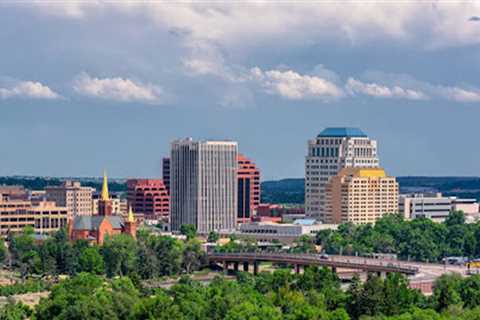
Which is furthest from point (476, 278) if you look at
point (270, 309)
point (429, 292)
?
point (270, 309)

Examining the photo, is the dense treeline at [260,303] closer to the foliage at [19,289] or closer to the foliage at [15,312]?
the foliage at [15,312]

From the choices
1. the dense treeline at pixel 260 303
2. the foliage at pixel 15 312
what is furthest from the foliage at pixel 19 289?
the foliage at pixel 15 312

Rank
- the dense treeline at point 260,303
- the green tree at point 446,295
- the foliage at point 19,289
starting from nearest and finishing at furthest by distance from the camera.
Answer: the dense treeline at point 260,303, the green tree at point 446,295, the foliage at point 19,289

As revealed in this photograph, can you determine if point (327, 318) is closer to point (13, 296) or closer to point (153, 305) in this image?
point (153, 305)

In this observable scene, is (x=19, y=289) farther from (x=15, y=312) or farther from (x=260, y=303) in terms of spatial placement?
(x=260, y=303)

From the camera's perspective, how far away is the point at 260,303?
15588 centimetres

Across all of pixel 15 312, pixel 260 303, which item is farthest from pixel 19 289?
pixel 260 303

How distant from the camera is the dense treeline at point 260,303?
14688 centimetres

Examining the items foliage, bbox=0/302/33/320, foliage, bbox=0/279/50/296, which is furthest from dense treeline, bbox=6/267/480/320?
foliage, bbox=0/279/50/296

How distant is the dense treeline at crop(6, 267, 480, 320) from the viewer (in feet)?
482

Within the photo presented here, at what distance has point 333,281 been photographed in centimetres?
18212

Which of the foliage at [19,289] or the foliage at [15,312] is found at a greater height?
the foliage at [19,289]

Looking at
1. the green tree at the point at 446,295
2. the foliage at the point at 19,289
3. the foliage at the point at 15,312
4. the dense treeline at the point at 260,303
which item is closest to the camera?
the dense treeline at the point at 260,303

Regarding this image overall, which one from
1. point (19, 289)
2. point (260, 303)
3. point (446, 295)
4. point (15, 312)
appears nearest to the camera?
point (260, 303)
